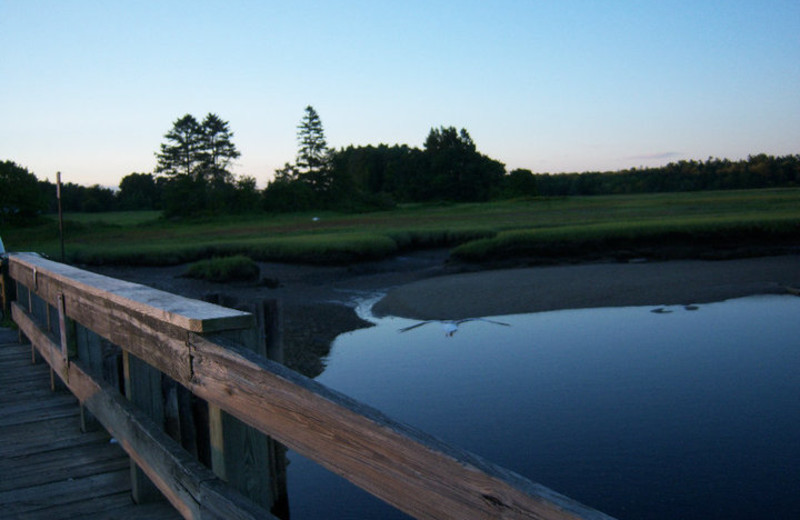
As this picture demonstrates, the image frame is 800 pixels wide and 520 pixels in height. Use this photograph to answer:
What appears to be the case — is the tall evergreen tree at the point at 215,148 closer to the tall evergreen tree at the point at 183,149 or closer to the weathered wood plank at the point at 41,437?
the tall evergreen tree at the point at 183,149

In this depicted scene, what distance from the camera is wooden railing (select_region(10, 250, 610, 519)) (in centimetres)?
156

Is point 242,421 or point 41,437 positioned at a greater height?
point 242,421

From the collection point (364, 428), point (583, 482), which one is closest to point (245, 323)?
point (364, 428)

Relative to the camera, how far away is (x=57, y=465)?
4.36m

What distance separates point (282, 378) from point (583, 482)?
618cm

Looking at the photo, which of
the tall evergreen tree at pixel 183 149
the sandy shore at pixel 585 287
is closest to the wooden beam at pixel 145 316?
the sandy shore at pixel 585 287

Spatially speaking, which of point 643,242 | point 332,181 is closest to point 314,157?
Result: point 332,181

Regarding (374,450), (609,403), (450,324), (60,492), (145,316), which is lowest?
(609,403)

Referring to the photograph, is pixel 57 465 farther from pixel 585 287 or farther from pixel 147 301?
pixel 585 287

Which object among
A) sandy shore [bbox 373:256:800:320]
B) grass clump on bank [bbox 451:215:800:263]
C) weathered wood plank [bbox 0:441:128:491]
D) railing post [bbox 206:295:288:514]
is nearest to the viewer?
railing post [bbox 206:295:288:514]

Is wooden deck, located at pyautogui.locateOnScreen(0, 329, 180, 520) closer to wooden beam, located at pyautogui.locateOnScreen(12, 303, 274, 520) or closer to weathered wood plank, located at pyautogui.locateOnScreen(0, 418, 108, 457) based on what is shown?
weathered wood plank, located at pyautogui.locateOnScreen(0, 418, 108, 457)

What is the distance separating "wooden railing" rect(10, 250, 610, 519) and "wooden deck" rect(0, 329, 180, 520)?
320mm

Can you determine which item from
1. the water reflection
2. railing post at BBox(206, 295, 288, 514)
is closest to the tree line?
the water reflection

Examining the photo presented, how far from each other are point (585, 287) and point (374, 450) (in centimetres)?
1998
